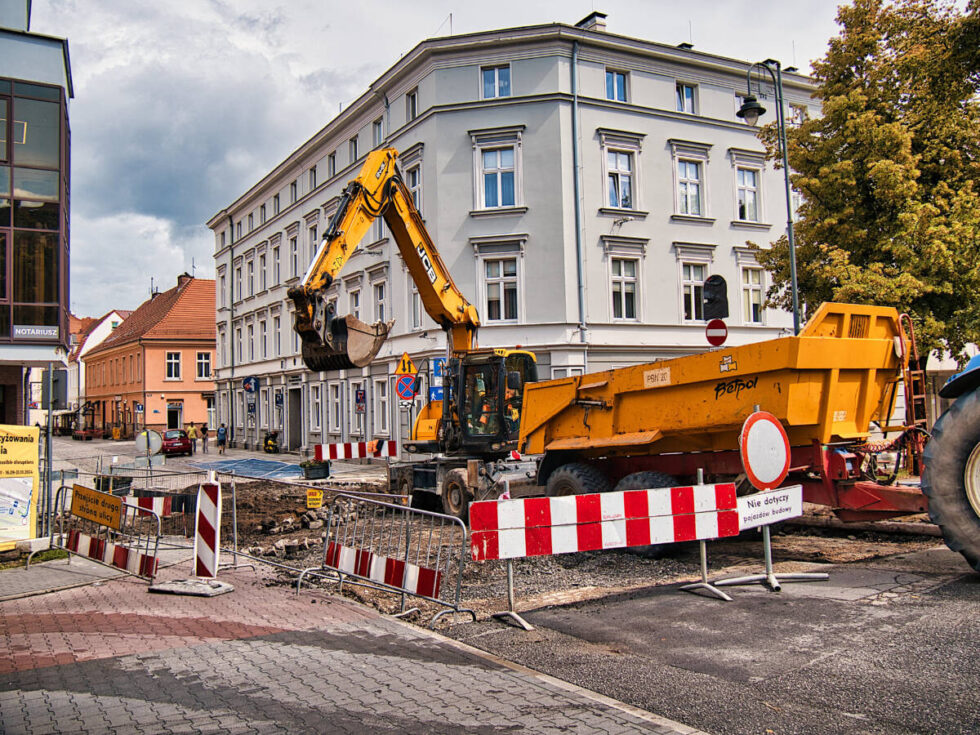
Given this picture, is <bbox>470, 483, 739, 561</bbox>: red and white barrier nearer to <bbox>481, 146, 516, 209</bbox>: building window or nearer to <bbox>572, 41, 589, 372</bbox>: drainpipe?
<bbox>572, 41, 589, 372</bbox>: drainpipe

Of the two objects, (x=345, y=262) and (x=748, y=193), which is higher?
(x=748, y=193)

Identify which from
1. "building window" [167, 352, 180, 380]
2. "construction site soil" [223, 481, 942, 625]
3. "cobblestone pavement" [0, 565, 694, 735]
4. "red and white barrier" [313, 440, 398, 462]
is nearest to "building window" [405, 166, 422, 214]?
"red and white barrier" [313, 440, 398, 462]

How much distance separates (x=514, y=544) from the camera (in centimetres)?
621

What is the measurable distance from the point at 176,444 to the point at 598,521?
123 ft

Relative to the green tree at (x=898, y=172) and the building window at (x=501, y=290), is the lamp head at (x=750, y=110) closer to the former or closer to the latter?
the green tree at (x=898, y=172)

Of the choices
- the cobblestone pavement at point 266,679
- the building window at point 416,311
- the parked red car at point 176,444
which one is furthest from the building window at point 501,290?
the parked red car at point 176,444

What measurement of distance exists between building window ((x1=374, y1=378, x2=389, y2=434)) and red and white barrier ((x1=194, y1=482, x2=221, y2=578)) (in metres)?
20.7

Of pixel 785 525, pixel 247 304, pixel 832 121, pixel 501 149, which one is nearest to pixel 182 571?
pixel 785 525

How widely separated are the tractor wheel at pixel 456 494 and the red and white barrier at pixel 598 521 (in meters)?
6.33

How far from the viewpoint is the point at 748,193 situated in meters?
28.9

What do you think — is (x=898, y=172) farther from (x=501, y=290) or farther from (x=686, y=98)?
(x=686, y=98)

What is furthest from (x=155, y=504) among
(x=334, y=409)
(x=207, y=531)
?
(x=334, y=409)

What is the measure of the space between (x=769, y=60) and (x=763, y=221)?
39.8 ft

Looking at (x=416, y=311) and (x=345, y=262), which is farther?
(x=416, y=311)
